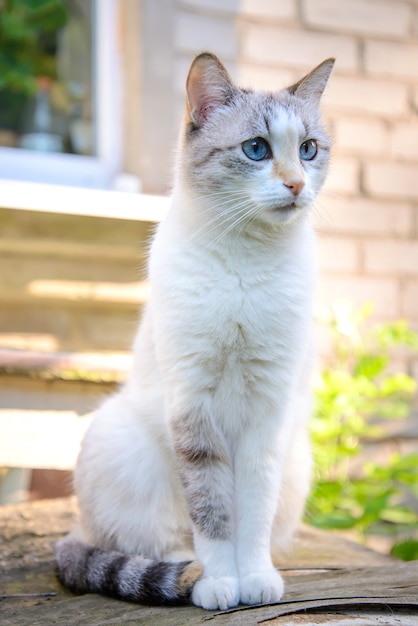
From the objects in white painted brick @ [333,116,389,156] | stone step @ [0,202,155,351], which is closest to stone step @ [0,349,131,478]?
stone step @ [0,202,155,351]

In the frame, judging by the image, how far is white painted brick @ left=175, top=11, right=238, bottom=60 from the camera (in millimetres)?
3602

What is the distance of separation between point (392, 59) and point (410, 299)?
1407 millimetres

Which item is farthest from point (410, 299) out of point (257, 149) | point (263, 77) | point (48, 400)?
point (257, 149)

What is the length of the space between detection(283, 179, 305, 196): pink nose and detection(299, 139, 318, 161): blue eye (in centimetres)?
20

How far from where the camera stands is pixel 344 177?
4.06 metres

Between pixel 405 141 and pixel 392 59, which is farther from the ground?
pixel 392 59

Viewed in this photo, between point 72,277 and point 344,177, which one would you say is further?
point 344,177

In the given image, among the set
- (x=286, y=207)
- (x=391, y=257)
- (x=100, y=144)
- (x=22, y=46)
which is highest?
(x=22, y=46)

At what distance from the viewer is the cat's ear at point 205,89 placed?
2055mm

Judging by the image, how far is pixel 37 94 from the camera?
3641 mm

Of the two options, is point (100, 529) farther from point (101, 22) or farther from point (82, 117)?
point (101, 22)

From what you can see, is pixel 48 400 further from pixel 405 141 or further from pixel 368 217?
pixel 405 141

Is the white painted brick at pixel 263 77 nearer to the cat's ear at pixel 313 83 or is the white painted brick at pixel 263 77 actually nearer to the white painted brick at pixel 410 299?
the white painted brick at pixel 410 299

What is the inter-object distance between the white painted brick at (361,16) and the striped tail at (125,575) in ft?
10.2
